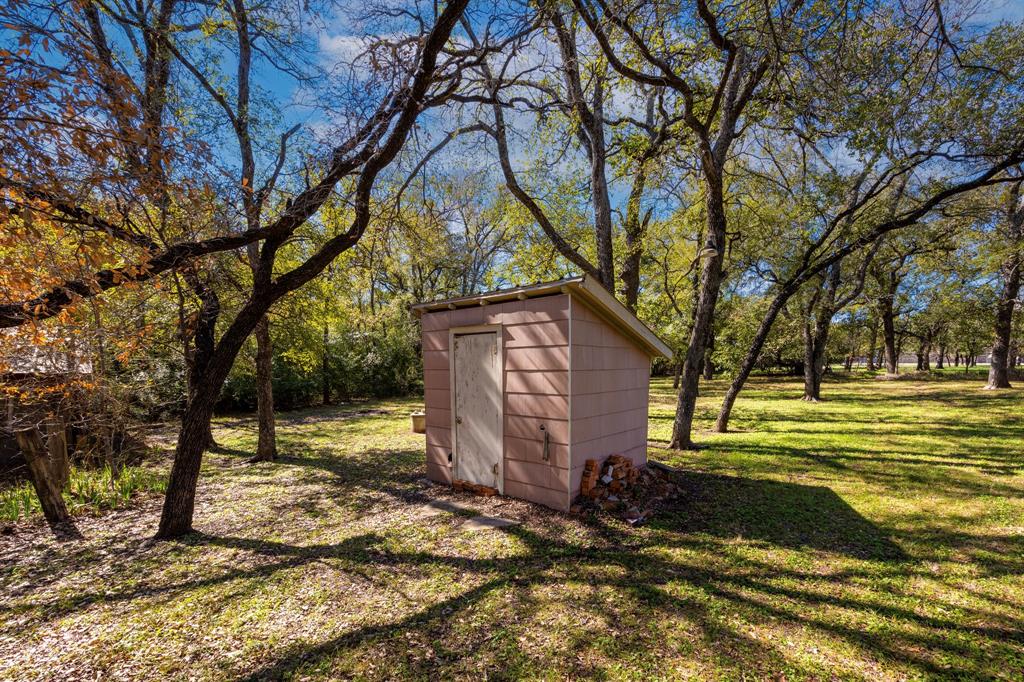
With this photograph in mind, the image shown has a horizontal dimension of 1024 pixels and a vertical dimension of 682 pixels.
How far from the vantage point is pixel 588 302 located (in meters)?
5.08

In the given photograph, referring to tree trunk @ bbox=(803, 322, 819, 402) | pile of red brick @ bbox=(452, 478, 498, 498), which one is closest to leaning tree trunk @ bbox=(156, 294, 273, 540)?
pile of red brick @ bbox=(452, 478, 498, 498)

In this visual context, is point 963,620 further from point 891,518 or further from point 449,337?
point 449,337

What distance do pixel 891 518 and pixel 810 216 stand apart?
7.44 meters

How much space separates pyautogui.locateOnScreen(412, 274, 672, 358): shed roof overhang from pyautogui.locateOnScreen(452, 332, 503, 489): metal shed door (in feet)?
1.72

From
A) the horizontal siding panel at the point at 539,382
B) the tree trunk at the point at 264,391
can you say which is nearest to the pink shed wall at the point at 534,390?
the horizontal siding panel at the point at 539,382

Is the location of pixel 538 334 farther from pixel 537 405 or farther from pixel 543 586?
pixel 543 586

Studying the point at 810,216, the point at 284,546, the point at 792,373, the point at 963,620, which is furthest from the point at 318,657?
the point at 792,373

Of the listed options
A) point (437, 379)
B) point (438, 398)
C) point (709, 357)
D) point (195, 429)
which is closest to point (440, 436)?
point (438, 398)

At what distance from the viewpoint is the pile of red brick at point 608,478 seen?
509 centimetres

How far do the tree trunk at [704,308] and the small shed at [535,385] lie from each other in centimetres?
199

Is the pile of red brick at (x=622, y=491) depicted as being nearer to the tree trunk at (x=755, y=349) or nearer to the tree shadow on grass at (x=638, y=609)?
the tree shadow on grass at (x=638, y=609)

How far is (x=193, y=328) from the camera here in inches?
247

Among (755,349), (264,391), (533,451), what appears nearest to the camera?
(533,451)

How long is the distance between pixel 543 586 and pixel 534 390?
221 centimetres
